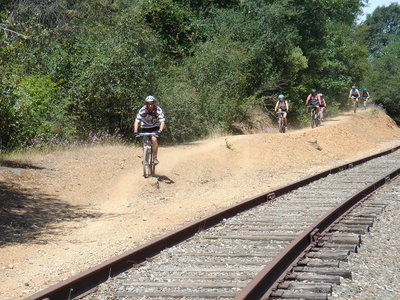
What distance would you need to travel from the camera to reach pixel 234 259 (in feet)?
24.9

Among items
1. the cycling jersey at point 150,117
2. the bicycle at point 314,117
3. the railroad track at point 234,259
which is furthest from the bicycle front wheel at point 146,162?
the bicycle at point 314,117

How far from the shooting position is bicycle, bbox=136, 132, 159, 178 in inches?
585

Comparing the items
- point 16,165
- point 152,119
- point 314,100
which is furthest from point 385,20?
point 16,165

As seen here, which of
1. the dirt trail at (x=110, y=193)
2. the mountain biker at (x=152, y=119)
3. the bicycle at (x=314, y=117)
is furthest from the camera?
the bicycle at (x=314, y=117)

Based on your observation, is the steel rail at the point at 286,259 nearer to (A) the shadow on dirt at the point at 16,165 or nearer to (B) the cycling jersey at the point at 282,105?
(A) the shadow on dirt at the point at 16,165

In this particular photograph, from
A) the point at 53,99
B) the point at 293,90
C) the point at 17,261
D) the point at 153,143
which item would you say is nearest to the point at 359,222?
the point at 17,261

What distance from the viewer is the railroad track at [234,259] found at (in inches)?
245

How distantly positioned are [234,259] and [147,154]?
7.66 m

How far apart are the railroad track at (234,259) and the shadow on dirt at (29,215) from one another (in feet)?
8.45

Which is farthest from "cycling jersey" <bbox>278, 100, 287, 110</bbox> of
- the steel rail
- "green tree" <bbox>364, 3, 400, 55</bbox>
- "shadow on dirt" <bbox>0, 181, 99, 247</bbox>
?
"green tree" <bbox>364, 3, 400, 55</bbox>

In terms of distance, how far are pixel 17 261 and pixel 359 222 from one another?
503cm

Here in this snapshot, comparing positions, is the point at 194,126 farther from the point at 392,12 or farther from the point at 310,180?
the point at 392,12

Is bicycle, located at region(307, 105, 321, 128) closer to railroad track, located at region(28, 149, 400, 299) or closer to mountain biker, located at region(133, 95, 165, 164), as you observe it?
mountain biker, located at region(133, 95, 165, 164)

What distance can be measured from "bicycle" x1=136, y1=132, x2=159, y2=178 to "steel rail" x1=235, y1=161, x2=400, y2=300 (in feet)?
17.3
